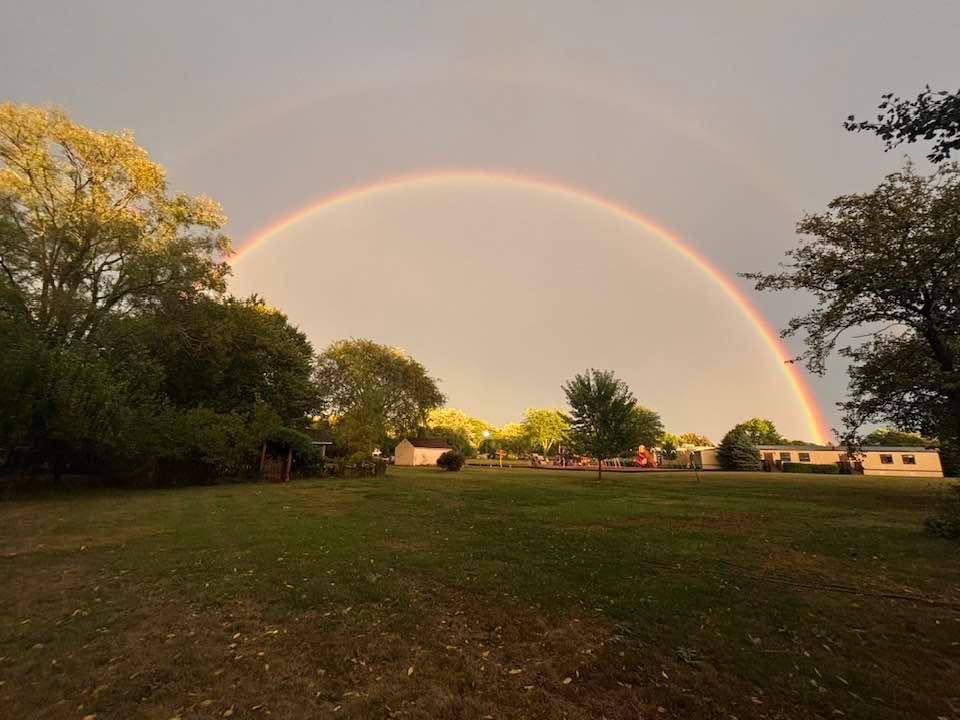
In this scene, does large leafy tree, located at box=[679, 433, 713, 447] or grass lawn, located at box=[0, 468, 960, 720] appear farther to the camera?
large leafy tree, located at box=[679, 433, 713, 447]

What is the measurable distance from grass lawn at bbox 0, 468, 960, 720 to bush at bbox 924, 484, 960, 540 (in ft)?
2.41

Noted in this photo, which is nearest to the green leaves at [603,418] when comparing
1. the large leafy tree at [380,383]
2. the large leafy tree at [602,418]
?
the large leafy tree at [602,418]

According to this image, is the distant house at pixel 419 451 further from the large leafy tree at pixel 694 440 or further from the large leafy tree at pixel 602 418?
the large leafy tree at pixel 694 440

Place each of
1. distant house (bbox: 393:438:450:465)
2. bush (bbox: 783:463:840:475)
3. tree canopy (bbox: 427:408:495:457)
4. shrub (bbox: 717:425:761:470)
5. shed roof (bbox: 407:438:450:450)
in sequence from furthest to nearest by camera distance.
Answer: tree canopy (bbox: 427:408:495:457)
shed roof (bbox: 407:438:450:450)
distant house (bbox: 393:438:450:465)
shrub (bbox: 717:425:761:470)
bush (bbox: 783:463:840:475)

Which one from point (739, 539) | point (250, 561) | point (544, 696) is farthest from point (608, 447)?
point (544, 696)

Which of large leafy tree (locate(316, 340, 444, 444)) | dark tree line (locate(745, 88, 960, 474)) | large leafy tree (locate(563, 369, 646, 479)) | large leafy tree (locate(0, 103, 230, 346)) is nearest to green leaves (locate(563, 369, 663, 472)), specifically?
large leafy tree (locate(563, 369, 646, 479))

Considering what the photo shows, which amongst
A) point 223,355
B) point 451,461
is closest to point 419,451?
point 451,461

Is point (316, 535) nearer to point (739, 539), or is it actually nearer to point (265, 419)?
point (739, 539)

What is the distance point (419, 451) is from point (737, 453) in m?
42.7

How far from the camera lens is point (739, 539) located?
38.3 feet

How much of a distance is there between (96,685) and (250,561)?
465 centimetres

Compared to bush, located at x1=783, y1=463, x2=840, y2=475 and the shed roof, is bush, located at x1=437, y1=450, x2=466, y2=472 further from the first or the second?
bush, located at x1=783, y1=463, x2=840, y2=475

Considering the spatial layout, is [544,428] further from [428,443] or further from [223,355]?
[223,355]

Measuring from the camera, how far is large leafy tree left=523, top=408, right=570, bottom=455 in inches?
4311
